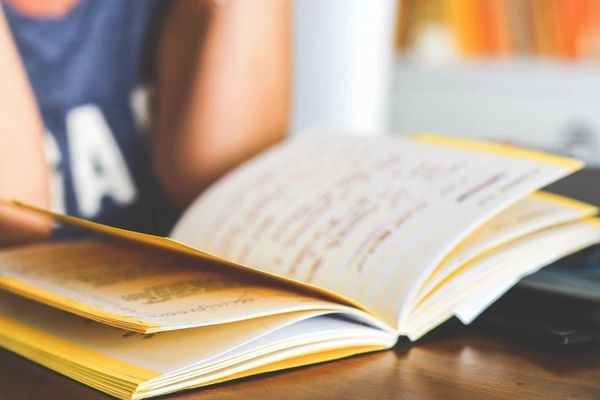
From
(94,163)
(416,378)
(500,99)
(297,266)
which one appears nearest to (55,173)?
(94,163)

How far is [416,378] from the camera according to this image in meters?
0.41

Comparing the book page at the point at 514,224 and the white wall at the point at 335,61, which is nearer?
the book page at the point at 514,224

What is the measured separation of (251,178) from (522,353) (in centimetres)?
25

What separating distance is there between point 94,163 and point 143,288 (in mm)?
334

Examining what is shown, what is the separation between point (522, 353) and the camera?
0.44 metres

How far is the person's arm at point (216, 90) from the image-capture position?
73 centimetres

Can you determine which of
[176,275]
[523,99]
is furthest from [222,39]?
[523,99]

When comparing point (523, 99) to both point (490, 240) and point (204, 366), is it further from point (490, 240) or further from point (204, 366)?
point (204, 366)

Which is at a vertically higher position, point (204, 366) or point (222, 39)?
point (222, 39)

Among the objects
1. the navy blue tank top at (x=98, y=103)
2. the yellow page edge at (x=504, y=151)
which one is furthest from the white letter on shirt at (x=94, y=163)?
the yellow page edge at (x=504, y=151)

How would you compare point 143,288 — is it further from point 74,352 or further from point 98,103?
point 98,103

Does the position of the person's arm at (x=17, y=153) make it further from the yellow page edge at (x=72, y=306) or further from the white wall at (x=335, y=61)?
the white wall at (x=335, y=61)

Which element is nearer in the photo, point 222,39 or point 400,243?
point 400,243

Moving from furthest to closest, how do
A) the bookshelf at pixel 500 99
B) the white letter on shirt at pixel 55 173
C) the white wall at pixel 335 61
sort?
the bookshelf at pixel 500 99, the white wall at pixel 335 61, the white letter on shirt at pixel 55 173
